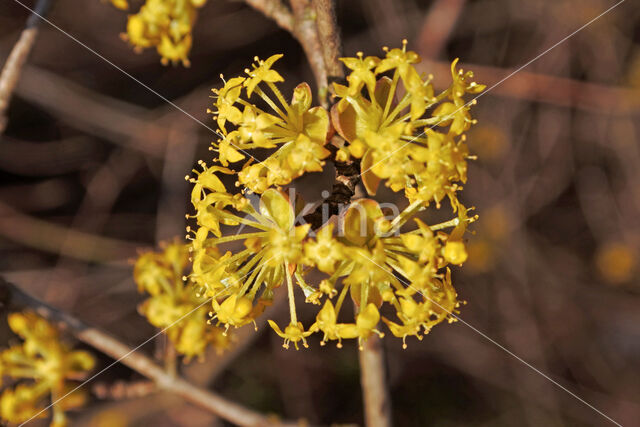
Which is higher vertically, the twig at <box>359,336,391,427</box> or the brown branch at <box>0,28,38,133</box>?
the brown branch at <box>0,28,38,133</box>

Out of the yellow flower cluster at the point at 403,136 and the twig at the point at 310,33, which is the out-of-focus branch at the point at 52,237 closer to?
the twig at the point at 310,33

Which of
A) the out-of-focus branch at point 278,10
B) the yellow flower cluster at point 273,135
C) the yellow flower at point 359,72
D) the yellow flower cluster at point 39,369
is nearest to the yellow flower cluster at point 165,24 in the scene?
the yellow flower cluster at point 273,135

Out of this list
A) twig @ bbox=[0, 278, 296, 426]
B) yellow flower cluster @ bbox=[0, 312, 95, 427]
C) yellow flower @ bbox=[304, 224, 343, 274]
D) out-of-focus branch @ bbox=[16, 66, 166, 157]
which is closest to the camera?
yellow flower @ bbox=[304, 224, 343, 274]

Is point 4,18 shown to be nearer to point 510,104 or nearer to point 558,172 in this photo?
point 510,104

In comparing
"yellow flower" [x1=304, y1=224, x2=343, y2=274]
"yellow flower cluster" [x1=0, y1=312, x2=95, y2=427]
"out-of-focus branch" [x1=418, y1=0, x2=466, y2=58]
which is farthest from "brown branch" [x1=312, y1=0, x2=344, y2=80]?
"out-of-focus branch" [x1=418, y1=0, x2=466, y2=58]

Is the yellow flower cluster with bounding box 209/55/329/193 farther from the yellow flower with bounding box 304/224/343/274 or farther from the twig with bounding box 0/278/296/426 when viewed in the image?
the twig with bounding box 0/278/296/426
